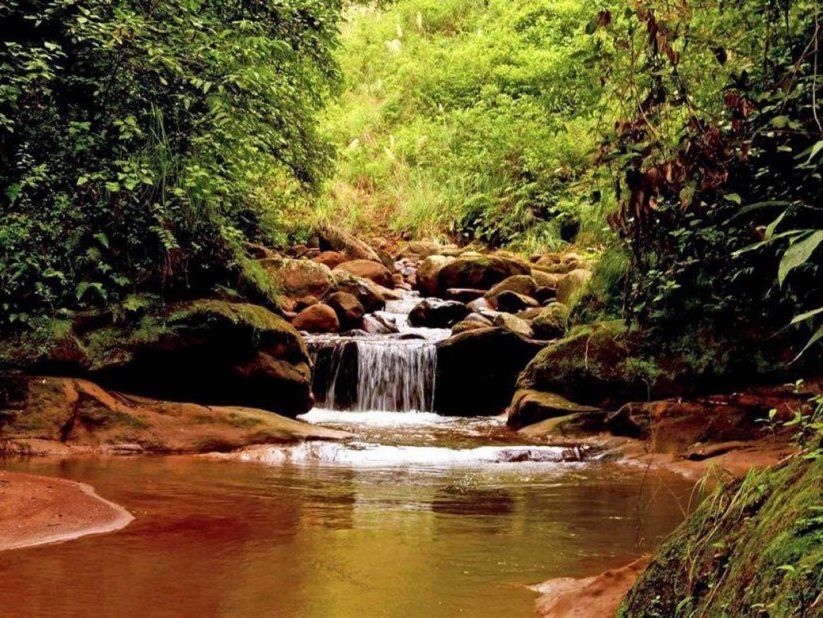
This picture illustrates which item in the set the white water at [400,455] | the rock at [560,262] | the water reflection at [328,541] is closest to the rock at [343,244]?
the rock at [560,262]

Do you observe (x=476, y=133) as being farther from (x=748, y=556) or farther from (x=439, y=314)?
(x=748, y=556)

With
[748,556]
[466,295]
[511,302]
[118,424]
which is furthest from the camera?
[466,295]

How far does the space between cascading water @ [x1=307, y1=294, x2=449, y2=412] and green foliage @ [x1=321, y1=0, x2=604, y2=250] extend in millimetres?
7905

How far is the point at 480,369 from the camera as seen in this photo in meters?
12.5

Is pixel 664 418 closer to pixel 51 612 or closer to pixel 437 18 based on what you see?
pixel 51 612

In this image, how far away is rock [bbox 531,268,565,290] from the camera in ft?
56.3

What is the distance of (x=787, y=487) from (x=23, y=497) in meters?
4.45

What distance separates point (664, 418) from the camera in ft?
28.6

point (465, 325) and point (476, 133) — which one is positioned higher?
point (476, 133)

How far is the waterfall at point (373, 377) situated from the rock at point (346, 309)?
2339 mm

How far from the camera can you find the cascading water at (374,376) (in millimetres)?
12812

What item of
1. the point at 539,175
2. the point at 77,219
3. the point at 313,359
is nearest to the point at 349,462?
the point at 77,219

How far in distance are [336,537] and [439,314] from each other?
34.9ft

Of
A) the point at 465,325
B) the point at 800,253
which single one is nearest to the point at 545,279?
the point at 465,325
